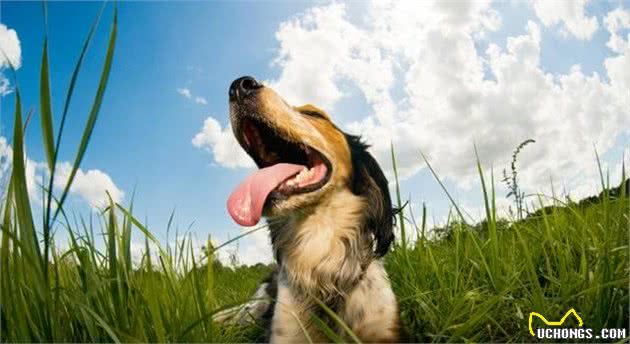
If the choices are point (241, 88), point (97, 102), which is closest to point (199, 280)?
point (241, 88)

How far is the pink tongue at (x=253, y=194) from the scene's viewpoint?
343 centimetres

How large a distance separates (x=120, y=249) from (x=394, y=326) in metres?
1.91

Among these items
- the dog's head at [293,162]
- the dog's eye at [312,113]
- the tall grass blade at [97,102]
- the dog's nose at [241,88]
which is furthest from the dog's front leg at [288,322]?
the tall grass blade at [97,102]

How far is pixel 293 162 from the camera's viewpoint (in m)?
3.96

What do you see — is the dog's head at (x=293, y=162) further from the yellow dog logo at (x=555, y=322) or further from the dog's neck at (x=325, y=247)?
the yellow dog logo at (x=555, y=322)

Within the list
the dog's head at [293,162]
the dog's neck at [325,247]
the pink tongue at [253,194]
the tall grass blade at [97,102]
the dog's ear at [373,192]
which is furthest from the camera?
the dog's ear at [373,192]

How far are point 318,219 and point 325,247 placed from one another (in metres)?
0.18

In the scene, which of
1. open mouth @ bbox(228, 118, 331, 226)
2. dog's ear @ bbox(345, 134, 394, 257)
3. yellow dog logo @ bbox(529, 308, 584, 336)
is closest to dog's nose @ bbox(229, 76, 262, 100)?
open mouth @ bbox(228, 118, 331, 226)

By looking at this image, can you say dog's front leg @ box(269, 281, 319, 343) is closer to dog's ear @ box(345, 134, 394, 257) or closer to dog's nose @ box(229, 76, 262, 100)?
dog's ear @ box(345, 134, 394, 257)

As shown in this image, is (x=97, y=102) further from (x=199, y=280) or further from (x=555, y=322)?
(x=555, y=322)

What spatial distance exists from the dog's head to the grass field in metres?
0.34

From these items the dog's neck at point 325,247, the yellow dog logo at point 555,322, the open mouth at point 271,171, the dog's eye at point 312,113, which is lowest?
the yellow dog logo at point 555,322

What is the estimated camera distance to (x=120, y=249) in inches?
103

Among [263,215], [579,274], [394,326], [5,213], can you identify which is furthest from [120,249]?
[579,274]
